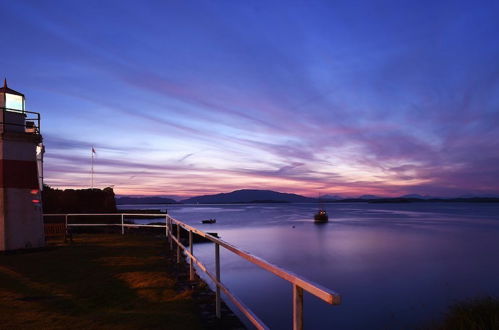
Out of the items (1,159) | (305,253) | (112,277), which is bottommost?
(305,253)

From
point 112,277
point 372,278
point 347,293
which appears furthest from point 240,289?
point 112,277

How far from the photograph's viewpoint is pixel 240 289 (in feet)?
59.3

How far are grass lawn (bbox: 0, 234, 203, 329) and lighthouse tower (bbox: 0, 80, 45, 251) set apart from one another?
3.84ft

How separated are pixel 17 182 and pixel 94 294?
7.90 meters

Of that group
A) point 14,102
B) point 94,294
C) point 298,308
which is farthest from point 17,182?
point 298,308

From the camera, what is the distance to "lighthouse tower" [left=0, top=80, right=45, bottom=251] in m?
11.6

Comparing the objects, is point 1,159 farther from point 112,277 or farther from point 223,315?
point 223,315

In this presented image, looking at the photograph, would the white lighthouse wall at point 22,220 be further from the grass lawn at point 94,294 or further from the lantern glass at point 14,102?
the lantern glass at point 14,102

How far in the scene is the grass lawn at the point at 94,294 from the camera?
194 inches

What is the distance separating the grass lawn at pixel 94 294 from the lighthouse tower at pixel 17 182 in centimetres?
117

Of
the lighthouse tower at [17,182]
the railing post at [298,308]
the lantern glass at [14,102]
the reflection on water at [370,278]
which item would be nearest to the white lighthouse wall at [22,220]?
the lighthouse tower at [17,182]

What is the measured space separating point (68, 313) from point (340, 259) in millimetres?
28263

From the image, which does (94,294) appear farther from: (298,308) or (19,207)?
(19,207)

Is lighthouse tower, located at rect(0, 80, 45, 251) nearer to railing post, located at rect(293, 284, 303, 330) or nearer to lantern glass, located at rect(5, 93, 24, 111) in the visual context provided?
lantern glass, located at rect(5, 93, 24, 111)
